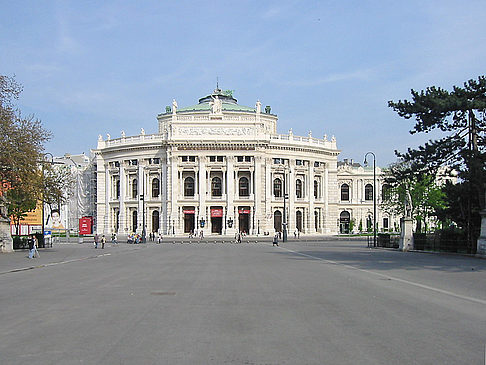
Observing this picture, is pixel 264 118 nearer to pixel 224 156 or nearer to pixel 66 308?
pixel 224 156

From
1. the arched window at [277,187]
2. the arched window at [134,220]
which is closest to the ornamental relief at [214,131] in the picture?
the arched window at [277,187]

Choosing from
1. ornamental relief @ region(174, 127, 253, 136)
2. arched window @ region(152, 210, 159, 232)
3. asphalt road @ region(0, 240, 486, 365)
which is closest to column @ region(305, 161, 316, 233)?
ornamental relief @ region(174, 127, 253, 136)

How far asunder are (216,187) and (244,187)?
190 inches

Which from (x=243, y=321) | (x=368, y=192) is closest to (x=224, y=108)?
(x=368, y=192)

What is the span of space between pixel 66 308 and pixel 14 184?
29.5 metres

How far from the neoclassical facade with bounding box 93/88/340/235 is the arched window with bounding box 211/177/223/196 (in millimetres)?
102

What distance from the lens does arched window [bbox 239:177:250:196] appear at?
88.1 meters

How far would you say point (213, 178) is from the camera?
289 feet

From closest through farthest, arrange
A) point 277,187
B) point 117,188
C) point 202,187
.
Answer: point 202,187, point 277,187, point 117,188

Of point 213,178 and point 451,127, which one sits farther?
point 213,178

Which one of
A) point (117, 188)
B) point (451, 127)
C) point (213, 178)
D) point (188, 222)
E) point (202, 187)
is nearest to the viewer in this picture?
point (451, 127)

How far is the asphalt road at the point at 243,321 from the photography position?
295 inches

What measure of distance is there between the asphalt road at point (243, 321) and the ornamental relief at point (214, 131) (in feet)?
225

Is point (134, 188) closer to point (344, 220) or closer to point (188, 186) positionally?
point (188, 186)
